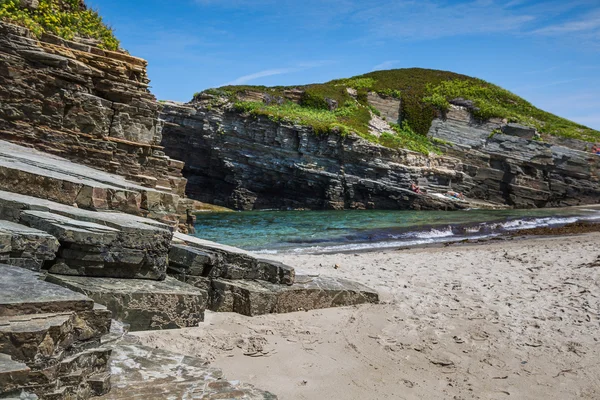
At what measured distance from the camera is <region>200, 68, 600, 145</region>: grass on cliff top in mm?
43572

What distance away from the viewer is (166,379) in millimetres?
4188

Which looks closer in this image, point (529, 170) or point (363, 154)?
point (363, 154)

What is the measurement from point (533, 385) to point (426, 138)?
44418mm

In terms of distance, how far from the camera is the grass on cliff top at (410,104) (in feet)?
143

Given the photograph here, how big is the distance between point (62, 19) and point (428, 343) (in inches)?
548

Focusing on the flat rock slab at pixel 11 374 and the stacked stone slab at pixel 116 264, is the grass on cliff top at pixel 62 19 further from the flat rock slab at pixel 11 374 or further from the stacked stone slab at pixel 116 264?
the flat rock slab at pixel 11 374

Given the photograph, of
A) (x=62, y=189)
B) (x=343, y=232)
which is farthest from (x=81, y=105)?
(x=343, y=232)

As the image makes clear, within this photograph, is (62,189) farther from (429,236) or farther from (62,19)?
(429,236)

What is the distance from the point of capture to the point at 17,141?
40.5 feet

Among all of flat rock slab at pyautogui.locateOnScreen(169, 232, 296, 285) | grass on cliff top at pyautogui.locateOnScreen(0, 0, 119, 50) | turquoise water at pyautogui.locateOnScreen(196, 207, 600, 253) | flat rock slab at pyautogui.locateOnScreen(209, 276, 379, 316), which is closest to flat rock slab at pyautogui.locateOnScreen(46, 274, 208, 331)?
flat rock slab at pyautogui.locateOnScreen(169, 232, 296, 285)

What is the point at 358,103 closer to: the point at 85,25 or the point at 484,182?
the point at 484,182

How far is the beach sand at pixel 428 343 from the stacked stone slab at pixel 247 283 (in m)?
0.23

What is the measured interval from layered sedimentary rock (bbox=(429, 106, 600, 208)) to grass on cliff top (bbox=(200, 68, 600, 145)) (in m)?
3.42

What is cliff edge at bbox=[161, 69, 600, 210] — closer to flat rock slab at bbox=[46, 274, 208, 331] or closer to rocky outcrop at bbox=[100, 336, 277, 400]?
flat rock slab at bbox=[46, 274, 208, 331]
